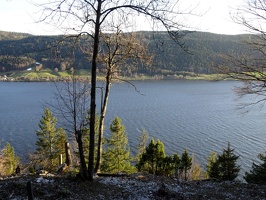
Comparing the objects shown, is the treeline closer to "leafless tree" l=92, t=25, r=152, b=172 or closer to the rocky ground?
"leafless tree" l=92, t=25, r=152, b=172

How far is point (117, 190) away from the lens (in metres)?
8.17

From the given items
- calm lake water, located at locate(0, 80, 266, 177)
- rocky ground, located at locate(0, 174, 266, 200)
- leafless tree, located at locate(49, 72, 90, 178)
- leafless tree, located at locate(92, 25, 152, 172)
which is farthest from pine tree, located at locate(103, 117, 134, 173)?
rocky ground, located at locate(0, 174, 266, 200)

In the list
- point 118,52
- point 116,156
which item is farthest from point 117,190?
point 116,156

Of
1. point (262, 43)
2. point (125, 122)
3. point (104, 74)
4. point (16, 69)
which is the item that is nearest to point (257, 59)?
A: point (262, 43)

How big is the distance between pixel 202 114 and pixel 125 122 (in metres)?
17.7

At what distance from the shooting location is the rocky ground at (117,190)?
7323 mm

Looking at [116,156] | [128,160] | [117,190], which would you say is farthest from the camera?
[128,160]

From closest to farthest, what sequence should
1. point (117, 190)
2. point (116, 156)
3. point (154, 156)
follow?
point (117, 190), point (154, 156), point (116, 156)

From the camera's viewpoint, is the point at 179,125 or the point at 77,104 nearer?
the point at 77,104

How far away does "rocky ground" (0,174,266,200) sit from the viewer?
288 inches

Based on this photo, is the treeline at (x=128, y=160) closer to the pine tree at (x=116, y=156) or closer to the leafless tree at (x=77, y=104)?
the pine tree at (x=116, y=156)

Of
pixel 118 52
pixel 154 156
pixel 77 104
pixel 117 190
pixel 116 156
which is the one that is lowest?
pixel 116 156

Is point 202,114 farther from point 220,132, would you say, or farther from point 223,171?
point 223,171

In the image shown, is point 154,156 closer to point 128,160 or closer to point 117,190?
point 128,160
